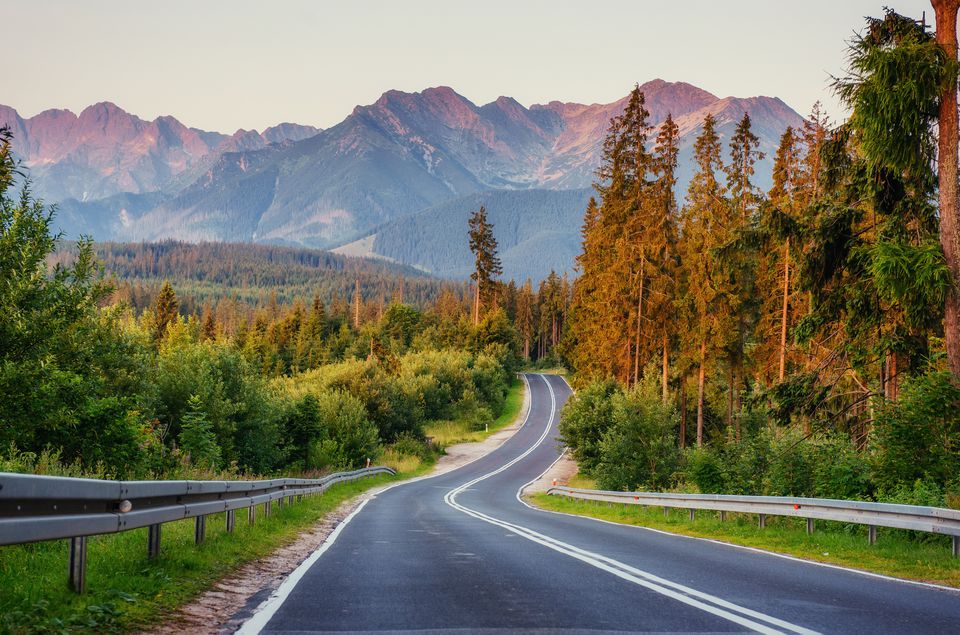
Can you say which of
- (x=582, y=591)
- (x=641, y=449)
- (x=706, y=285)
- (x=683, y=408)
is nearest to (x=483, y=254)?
(x=683, y=408)

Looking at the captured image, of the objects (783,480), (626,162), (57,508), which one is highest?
(626,162)

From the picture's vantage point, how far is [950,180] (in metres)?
16.1

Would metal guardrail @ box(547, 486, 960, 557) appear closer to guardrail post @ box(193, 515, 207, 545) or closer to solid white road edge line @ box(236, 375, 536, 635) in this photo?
solid white road edge line @ box(236, 375, 536, 635)

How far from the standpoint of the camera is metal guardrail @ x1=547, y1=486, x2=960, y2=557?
1087cm

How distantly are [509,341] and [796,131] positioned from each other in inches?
2860

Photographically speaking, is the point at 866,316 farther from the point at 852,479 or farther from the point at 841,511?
the point at 841,511

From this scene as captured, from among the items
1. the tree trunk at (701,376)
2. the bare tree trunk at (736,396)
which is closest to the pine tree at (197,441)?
the tree trunk at (701,376)

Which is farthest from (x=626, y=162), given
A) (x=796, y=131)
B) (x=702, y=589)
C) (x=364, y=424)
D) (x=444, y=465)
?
(x=702, y=589)

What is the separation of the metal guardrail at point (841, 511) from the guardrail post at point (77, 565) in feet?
33.3

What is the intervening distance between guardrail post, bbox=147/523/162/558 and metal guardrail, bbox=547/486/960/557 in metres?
9.69

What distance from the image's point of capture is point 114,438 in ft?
64.7

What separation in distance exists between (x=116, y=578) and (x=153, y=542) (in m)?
1.29

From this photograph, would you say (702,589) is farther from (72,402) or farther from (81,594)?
(72,402)

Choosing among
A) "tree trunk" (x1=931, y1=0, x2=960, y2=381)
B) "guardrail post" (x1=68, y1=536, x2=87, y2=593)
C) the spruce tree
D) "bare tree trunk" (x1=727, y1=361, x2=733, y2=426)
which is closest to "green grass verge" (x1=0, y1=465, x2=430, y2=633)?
"guardrail post" (x1=68, y1=536, x2=87, y2=593)
